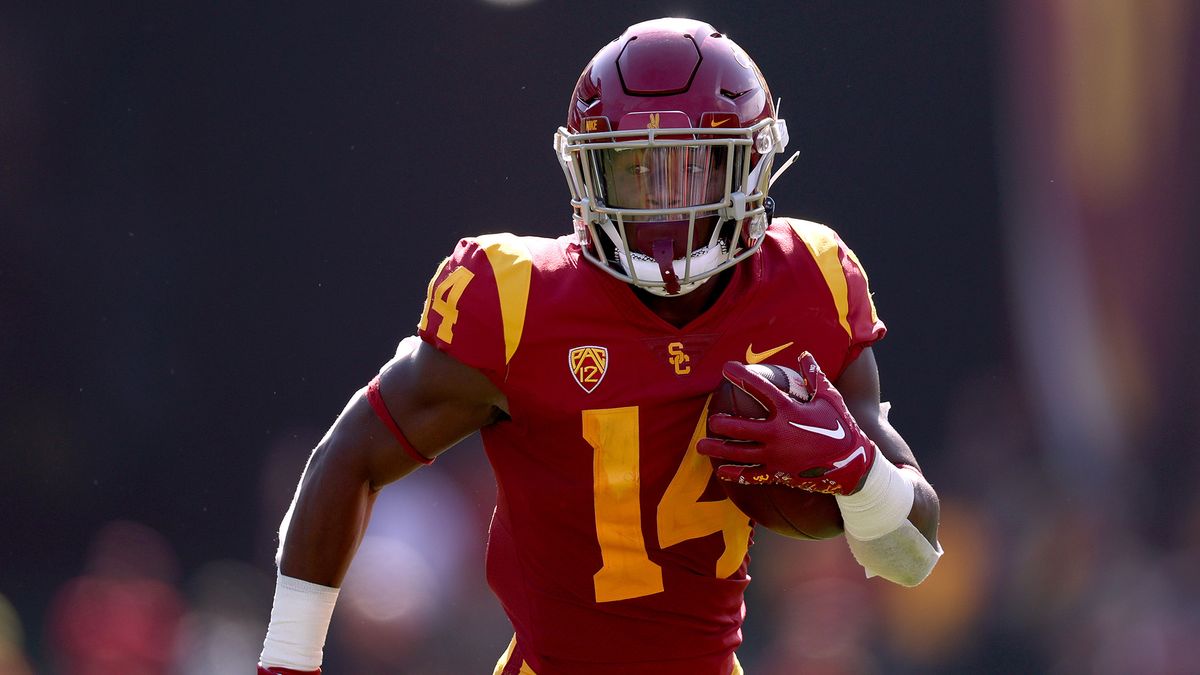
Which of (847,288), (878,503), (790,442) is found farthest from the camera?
(847,288)

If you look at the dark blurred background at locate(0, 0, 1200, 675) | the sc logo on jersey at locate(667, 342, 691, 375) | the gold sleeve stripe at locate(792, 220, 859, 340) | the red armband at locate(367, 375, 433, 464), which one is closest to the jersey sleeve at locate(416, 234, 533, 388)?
the red armband at locate(367, 375, 433, 464)

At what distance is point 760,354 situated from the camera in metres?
1.96

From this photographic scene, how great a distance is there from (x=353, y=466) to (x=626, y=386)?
42cm

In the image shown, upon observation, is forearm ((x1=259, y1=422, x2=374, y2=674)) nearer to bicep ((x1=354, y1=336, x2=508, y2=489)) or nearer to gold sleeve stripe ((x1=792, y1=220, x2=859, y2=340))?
bicep ((x1=354, y1=336, x2=508, y2=489))

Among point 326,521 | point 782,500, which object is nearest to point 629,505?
point 782,500

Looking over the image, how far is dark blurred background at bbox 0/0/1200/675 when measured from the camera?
11.6ft

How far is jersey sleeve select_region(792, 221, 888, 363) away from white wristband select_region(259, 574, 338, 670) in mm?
866

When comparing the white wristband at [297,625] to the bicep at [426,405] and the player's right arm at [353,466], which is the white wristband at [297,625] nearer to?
the player's right arm at [353,466]

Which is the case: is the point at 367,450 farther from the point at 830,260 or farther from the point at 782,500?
the point at 830,260
